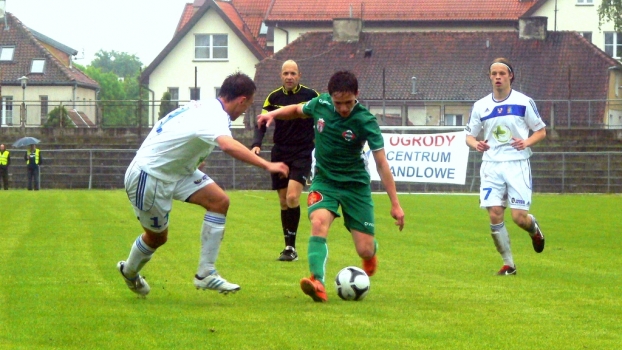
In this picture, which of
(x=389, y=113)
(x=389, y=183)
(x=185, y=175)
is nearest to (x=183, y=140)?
(x=185, y=175)

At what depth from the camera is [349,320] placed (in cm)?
689

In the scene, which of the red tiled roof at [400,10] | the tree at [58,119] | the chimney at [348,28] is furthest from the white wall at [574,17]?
the tree at [58,119]

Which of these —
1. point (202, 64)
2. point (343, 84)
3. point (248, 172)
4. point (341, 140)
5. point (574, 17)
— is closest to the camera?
point (343, 84)

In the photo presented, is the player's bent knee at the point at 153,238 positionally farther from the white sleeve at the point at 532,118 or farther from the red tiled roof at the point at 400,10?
the red tiled roof at the point at 400,10

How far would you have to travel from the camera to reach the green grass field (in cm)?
620

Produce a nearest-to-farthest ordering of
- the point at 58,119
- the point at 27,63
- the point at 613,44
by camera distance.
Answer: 1. the point at 58,119
2. the point at 613,44
3. the point at 27,63

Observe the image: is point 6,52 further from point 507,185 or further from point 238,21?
point 507,185

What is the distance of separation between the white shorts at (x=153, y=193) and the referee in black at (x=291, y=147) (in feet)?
11.5

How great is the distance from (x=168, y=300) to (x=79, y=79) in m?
66.6

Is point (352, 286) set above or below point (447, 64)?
below

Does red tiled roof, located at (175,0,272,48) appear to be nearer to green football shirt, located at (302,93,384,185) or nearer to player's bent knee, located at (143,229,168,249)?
green football shirt, located at (302,93,384,185)

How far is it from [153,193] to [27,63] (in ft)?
212

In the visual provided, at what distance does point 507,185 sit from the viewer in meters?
10.3

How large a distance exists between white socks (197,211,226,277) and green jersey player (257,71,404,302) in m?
0.71
